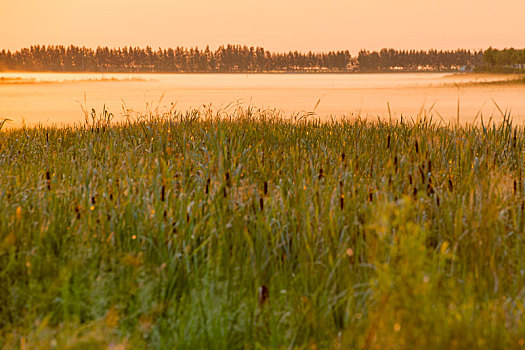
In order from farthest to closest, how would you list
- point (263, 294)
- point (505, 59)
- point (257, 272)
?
point (505, 59) → point (257, 272) → point (263, 294)

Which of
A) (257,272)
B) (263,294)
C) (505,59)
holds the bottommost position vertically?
(257,272)

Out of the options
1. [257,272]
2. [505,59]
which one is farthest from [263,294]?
[505,59]

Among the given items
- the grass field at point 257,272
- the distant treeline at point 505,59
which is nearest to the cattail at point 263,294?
the grass field at point 257,272

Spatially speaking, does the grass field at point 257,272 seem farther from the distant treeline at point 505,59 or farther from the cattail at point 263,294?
the distant treeline at point 505,59

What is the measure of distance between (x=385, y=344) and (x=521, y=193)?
2.90 meters

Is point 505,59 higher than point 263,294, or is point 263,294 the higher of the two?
point 505,59

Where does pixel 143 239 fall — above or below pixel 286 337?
above

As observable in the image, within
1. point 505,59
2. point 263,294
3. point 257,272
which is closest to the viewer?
point 263,294

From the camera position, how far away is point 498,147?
22.0ft

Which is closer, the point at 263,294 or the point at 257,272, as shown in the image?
the point at 263,294

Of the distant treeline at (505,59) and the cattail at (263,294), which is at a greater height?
the distant treeline at (505,59)

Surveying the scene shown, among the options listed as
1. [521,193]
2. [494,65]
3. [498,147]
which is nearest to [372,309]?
[521,193]

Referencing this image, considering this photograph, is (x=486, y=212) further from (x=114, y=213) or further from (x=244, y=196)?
(x=114, y=213)

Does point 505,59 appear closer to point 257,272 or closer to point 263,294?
point 257,272
